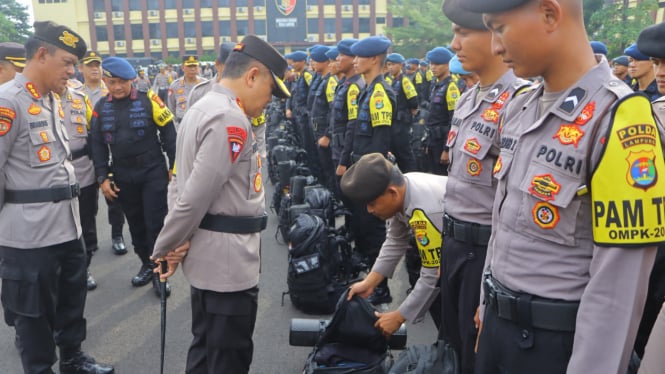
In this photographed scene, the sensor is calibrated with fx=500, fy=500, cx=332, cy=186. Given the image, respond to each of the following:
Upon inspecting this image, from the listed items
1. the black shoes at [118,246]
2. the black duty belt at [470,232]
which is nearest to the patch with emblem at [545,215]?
the black duty belt at [470,232]

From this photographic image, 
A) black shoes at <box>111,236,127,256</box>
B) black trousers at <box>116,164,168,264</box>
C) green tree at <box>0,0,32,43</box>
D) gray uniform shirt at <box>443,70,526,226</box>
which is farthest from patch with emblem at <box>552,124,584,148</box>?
green tree at <box>0,0,32,43</box>

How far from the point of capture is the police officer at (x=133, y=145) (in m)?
4.34

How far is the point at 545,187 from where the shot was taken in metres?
1.40

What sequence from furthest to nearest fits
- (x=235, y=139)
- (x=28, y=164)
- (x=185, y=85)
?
(x=185, y=85)
(x=28, y=164)
(x=235, y=139)

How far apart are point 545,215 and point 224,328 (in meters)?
1.61

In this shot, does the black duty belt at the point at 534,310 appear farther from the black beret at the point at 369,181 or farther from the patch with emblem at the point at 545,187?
the black beret at the point at 369,181

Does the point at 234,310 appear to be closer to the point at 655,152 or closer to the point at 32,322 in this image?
the point at 32,322

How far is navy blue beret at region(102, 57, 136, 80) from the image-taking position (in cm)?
417

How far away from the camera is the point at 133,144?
4.36 m

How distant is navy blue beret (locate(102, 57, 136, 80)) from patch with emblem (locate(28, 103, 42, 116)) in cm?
135

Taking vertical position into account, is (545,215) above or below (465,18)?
below

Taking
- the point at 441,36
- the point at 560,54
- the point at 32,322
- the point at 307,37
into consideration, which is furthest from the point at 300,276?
the point at 307,37

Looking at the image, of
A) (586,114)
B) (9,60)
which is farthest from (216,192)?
(9,60)

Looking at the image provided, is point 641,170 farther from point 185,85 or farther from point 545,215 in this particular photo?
point 185,85
